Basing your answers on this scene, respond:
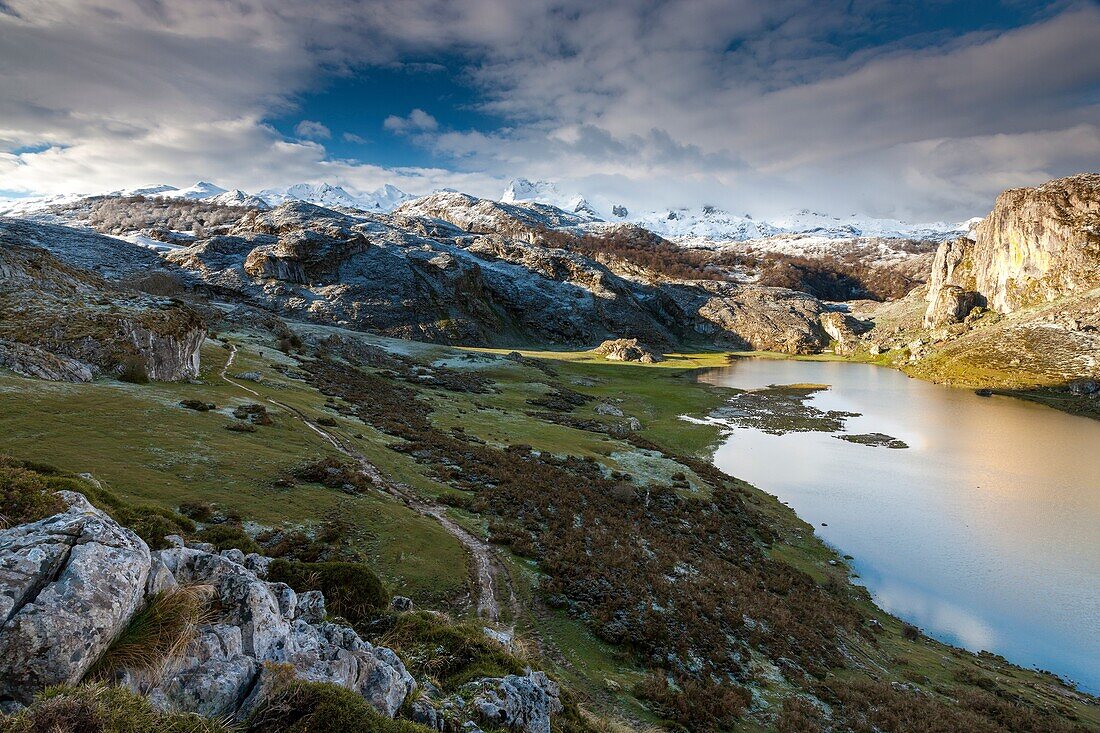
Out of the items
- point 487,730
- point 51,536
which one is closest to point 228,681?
point 51,536

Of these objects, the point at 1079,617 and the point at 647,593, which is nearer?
the point at 647,593

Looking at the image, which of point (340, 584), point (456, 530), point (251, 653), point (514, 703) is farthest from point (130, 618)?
point (456, 530)

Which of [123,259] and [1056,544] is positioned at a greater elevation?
[123,259]

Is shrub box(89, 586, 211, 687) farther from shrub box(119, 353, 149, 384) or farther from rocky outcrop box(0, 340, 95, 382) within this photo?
shrub box(119, 353, 149, 384)

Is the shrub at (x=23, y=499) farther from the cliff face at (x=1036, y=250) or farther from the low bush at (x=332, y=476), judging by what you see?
the cliff face at (x=1036, y=250)

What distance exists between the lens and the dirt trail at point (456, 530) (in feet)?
62.7

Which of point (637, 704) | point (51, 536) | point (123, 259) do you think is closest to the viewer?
point (51, 536)

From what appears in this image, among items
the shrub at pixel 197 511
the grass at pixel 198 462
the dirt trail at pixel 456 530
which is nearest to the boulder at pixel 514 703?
the dirt trail at pixel 456 530

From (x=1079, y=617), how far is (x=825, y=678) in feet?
67.5

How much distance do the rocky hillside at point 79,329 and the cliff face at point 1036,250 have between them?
213 meters

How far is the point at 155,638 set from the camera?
263 inches

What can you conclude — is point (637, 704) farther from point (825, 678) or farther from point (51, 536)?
point (51, 536)

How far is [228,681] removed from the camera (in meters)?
6.70

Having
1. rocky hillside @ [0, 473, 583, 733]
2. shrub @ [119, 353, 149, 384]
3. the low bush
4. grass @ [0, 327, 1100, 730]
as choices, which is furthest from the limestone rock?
shrub @ [119, 353, 149, 384]
